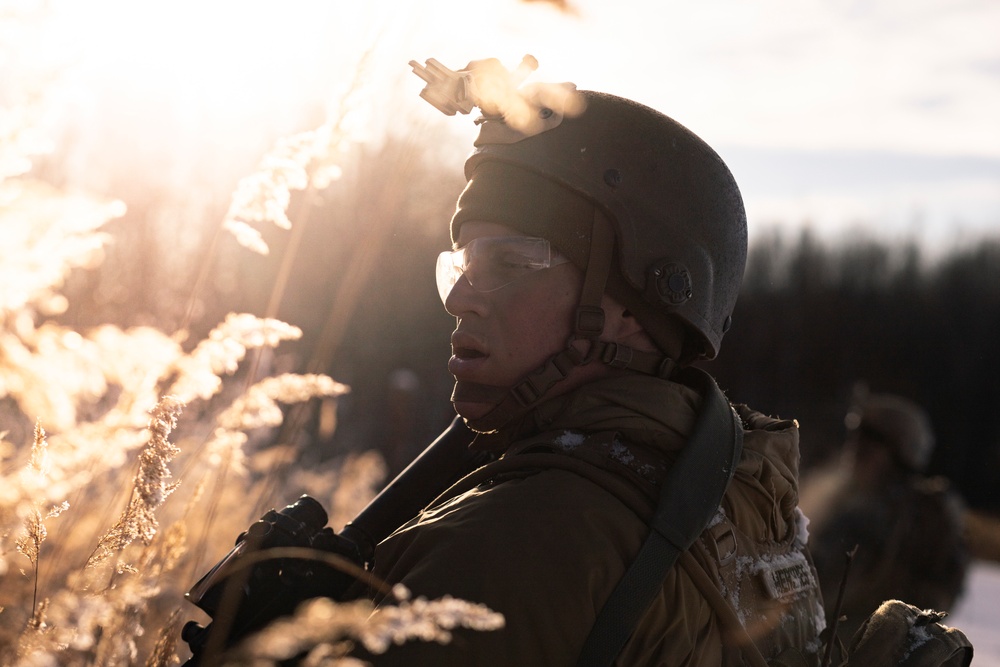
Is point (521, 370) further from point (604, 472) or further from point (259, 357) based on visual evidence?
point (259, 357)

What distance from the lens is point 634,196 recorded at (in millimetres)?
2736

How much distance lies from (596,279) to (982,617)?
381 inches

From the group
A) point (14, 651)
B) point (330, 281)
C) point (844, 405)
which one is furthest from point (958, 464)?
point (14, 651)

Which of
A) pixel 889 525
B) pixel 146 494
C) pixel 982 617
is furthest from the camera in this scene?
pixel 982 617

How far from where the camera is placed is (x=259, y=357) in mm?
2410

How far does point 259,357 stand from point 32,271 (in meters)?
0.57

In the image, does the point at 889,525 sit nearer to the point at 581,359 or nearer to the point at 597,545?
the point at 581,359

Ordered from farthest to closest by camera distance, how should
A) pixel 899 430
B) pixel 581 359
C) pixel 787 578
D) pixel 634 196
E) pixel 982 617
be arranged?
pixel 982 617 → pixel 899 430 → pixel 634 196 → pixel 581 359 → pixel 787 578

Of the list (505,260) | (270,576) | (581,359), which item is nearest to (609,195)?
(505,260)

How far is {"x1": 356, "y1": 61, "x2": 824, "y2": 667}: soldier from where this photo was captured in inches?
74.9

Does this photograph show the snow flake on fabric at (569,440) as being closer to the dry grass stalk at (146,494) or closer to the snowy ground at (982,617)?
the dry grass stalk at (146,494)

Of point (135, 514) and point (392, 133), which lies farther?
point (392, 133)

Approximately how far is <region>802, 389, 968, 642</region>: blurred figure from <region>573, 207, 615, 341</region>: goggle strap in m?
5.24

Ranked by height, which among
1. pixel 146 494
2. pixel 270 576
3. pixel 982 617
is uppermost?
pixel 146 494
